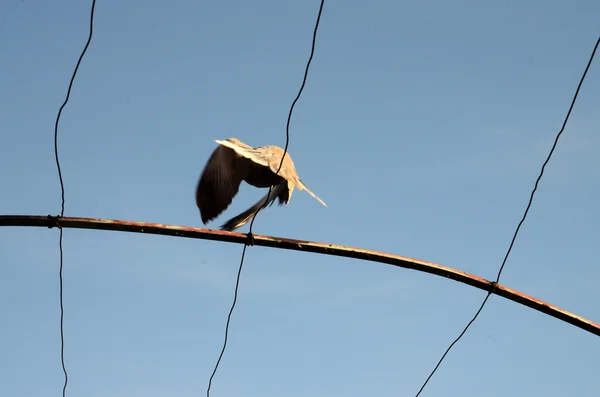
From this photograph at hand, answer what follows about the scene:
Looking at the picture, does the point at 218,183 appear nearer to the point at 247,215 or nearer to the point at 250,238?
the point at 247,215

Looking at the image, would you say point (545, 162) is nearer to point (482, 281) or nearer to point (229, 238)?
point (482, 281)

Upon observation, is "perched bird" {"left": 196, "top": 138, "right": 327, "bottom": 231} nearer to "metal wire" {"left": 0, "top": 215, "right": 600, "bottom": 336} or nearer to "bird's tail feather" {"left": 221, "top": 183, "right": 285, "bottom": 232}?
"bird's tail feather" {"left": 221, "top": 183, "right": 285, "bottom": 232}

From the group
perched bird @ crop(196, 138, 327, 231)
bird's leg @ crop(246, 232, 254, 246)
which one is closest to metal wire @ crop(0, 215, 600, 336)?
bird's leg @ crop(246, 232, 254, 246)

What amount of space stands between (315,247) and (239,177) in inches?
99.8

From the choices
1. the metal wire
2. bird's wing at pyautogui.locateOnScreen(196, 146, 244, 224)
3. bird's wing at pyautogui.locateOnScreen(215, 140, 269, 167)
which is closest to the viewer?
the metal wire

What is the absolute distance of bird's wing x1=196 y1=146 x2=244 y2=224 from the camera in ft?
23.1

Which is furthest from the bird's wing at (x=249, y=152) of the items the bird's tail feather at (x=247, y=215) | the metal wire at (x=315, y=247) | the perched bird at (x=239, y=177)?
the metal wire at (x=315, y=247)

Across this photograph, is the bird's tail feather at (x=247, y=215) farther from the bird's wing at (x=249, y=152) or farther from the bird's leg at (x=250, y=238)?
the bird's leg at (x=250, y=238)

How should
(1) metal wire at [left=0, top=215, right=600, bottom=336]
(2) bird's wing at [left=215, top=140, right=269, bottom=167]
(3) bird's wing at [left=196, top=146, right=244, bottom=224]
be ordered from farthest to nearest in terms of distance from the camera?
(3) bird's wing at [left=196, top=146, right=244, bottom=224] < (2) bird's wing at [left=215, top=140, right=269, bottom=167] < (1) metal wire at [left=0, top=215, right=600, bottom=336]

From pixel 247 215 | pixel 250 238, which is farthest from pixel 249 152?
pixel 250 238

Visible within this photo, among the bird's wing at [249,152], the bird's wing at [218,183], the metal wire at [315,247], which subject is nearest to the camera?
the metal wire at [315,247]

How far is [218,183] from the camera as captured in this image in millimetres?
7230

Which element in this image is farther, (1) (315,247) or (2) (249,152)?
(2) (249,152)

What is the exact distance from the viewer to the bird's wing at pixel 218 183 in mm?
7055
